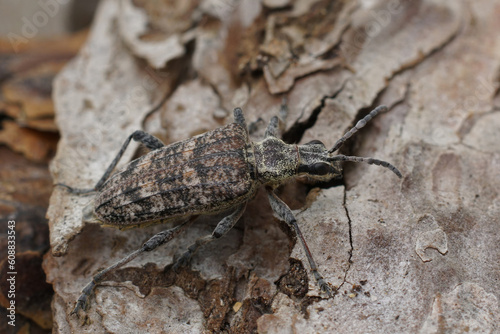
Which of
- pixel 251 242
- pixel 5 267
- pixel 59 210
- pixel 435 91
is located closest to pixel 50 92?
pixel 59 210

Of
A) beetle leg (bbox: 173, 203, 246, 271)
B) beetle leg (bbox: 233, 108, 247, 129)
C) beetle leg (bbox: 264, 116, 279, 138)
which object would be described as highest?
beetle leg (bbox: 233, 108, 247, 129)

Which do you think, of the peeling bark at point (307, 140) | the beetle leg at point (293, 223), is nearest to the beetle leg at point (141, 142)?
the peeling bark at point (307, 140)

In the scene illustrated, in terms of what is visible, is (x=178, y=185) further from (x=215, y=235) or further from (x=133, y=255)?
(x=133, y=255)

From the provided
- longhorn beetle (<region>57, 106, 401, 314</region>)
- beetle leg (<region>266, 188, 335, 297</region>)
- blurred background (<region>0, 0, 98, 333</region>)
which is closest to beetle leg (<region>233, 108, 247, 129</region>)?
longhorn beetle (<region>57, 106, 401, 314</region>)

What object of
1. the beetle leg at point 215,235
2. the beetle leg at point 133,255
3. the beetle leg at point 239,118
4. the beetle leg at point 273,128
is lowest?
the beetle leg at point 215,235

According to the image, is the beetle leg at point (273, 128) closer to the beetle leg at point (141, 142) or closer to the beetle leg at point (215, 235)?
the beetle leg at point (215, 235)

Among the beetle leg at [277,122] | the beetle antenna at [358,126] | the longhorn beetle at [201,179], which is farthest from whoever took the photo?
the beetle leg at [277,122]

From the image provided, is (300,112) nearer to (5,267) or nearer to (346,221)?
(346,221)

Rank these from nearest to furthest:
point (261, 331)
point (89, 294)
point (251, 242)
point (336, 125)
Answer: point (261, 331)
point (89, 294)
point (251, 242)
point (336, 125)

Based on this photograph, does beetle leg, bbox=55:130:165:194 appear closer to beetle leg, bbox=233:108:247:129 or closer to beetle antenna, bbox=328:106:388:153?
beetle leg, bbox=233:108:247:129
